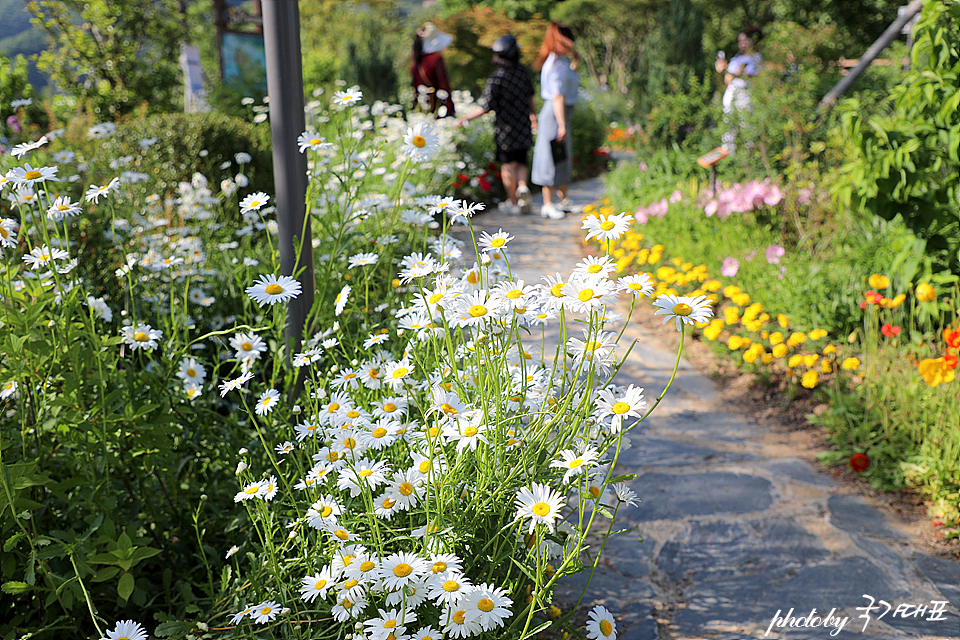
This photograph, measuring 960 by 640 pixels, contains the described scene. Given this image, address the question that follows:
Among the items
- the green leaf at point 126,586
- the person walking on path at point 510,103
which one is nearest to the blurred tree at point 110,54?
the person walking on path at point 510,103

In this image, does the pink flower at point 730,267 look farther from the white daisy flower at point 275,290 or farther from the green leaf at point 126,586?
the green leaf at point 126,586

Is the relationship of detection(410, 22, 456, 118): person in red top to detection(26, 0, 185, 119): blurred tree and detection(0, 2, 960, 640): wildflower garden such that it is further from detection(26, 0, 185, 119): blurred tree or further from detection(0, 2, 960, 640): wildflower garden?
detection(0, 2, 960, 640): wildflower garden

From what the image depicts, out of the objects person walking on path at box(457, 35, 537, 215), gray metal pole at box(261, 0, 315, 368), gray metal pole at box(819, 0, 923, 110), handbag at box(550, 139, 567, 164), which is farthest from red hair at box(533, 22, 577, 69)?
gray metal pole at box(261, 0, 315, 368)

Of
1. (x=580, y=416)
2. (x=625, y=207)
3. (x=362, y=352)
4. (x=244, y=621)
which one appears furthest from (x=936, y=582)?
(x=625, y=207)

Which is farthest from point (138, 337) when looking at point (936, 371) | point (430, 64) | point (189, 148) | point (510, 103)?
point (430, 64)

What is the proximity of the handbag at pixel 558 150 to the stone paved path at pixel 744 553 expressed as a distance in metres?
3.88

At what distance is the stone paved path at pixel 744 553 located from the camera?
6.43 feet

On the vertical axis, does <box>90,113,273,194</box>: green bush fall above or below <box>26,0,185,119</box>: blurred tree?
below

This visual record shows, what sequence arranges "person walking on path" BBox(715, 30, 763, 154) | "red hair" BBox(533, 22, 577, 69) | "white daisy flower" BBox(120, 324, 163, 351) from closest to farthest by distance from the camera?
"white daisy flower" BBox(120, 324, 163, 351) < "person walking on path" BBox(715, 30, 763, 154) < "red hair" BBox(533, 22, 577, 69)

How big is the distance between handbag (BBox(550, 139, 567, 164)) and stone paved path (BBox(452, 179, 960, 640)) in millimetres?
3876

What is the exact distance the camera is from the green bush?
4.50m

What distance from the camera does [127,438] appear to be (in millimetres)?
1835

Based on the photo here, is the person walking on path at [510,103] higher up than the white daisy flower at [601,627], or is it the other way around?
the person walking on path at [510,103]

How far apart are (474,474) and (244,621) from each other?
0.66 metres
